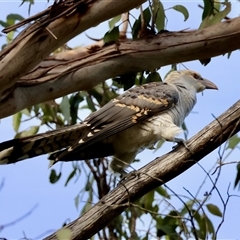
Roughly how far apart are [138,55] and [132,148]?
18.5 inches

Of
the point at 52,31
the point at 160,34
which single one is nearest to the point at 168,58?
the point at 160,34

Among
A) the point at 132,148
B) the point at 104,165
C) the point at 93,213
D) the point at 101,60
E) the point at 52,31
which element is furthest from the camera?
the point at 104,165

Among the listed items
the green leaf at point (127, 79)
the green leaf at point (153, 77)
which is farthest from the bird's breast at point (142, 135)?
the green leaf at point (153, 77)

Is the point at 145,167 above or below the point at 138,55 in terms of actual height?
below

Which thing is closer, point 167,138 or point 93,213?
point 93,213

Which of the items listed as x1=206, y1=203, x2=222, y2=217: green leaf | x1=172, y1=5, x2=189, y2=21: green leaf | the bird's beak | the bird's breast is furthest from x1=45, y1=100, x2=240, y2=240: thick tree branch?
the bird's beak

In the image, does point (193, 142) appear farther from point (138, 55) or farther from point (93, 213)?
point (138, 55)

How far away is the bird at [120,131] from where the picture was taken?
111 inches

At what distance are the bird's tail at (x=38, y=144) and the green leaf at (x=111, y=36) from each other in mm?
406

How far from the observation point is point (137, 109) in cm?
310

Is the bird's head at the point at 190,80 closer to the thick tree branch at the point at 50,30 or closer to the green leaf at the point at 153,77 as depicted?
the green leaf at the point at 153,77

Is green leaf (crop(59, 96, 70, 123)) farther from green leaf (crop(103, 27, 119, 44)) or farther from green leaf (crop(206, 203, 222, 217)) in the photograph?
green leaf (crop(206, 203, 222, 217))

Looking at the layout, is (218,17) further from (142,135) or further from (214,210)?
(214,210)

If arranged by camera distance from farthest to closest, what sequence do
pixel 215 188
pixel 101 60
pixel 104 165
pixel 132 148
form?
pixel 104 165
pixel 132 148
pixel 101 60
pixel 215 188
